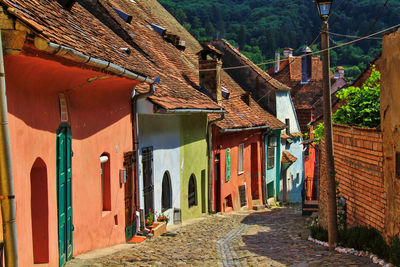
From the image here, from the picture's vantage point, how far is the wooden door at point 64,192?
8.23m

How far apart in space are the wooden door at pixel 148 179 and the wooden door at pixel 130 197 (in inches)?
35.1

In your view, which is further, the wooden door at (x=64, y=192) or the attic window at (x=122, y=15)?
the attic window at (x=122, y=15)

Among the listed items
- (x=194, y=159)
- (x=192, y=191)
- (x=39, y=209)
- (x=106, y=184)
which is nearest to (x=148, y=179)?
(x=106, y=184)

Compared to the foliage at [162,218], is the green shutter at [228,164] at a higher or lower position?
higher

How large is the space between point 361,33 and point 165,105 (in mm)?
64093

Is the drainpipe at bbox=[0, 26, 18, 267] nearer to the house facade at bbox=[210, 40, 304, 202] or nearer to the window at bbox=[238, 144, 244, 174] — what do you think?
the window at bbox=[238, 144, 244, 174]

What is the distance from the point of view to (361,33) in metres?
72.1

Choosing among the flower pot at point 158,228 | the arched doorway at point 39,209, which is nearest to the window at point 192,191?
the flower pot at point 158,228

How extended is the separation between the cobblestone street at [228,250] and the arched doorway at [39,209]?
760mm

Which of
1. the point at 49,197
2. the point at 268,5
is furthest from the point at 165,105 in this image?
the point at 268,5

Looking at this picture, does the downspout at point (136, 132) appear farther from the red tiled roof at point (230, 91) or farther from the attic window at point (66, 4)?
the red tiled roof at point (230, 91)

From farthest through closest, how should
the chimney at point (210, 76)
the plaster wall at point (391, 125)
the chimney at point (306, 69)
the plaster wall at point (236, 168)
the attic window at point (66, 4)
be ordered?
1. the chimney at point (306, 69)
2. the plaster wall at point (236, 168)
3. the chimney at point (210, 76)
4. the attic window at point (66, 4)
5. the plaster wall at point (391, 125)

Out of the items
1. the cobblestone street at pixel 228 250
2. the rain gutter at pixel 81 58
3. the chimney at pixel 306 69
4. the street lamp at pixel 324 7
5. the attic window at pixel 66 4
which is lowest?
the cobblestone street at pixel 228 250

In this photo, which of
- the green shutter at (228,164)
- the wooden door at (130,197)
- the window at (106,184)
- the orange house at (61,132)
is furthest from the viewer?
the green shutter at (228,164)
